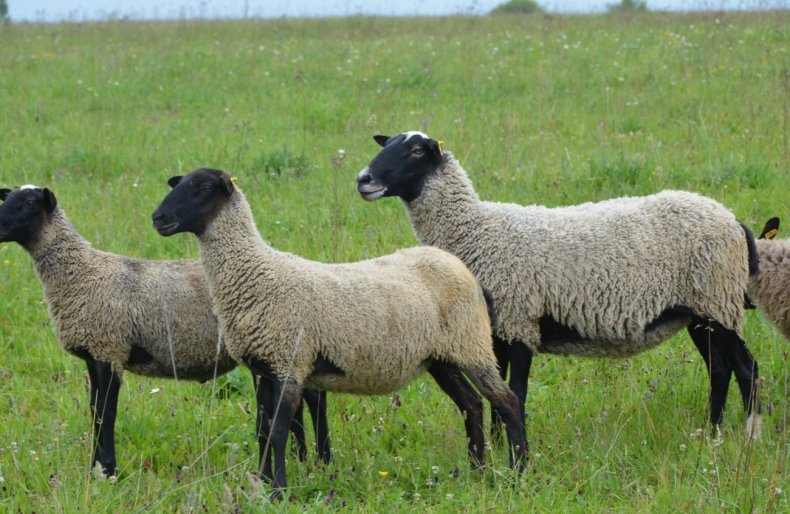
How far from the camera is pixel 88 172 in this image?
10.7m

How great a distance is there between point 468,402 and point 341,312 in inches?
36.3

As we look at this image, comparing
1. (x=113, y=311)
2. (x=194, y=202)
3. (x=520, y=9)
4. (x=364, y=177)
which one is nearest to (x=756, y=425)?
(x=364, y=177)

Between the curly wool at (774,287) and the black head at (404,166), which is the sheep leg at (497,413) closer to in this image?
the black head at (404,166)

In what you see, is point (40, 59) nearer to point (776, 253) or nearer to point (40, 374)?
point (40, 374)

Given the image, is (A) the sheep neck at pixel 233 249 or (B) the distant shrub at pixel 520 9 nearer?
(A) the sheep neck at pixel 233 249

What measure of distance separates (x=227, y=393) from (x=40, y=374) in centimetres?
131

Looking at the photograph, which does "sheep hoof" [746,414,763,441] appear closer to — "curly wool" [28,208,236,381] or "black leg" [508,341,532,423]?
"black leg" [508,341,532,423]

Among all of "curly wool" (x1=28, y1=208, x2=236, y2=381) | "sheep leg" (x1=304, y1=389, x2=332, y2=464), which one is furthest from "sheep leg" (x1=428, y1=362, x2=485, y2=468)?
"curly wool" (x1=28, y1=208, x2=236, y2=381)

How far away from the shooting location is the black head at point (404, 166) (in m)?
6.34

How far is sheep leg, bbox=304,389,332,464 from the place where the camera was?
18.7 ft

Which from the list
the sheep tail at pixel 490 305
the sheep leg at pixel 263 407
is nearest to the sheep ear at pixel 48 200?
the sheep leg at pixel 263 407

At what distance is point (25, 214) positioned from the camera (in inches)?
236

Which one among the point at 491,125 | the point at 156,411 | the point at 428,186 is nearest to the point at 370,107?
the point at 491,125

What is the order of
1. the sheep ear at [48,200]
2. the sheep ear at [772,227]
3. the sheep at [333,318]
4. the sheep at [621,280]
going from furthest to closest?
the sheep ear at [772,227] → the sheep ear at [48,200] → the sheep at [621,280] → the sheep at [333,318]
